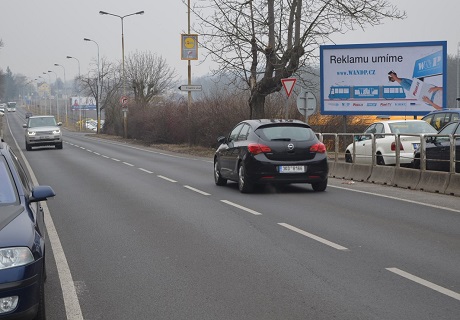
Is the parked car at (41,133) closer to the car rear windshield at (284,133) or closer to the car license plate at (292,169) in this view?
the car rear windshield at (284,133)

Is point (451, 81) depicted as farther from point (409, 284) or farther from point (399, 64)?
point (409, 284)

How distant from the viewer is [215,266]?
25.5 feet

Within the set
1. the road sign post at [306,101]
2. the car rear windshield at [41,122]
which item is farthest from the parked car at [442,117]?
Result: the car rear windshield at [41,122]

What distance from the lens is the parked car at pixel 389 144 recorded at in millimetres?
19109

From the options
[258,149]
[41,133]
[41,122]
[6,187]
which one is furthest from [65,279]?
[41,122]

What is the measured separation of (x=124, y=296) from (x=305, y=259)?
2.36 metres

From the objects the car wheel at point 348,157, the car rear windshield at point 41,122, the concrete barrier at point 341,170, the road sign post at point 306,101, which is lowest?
the concrete barrier at point 341,170

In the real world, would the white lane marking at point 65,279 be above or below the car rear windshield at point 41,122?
below

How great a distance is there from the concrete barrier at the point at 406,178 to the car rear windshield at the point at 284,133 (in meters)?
2.66

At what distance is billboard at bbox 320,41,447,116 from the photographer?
3048 cm

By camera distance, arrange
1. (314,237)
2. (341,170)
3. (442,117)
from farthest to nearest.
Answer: (442,117) < (341,170) < (314,237)

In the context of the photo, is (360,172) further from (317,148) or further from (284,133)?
(284,133)

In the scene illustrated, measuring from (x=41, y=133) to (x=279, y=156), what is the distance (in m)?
27.8

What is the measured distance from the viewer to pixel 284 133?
51.6 feet
